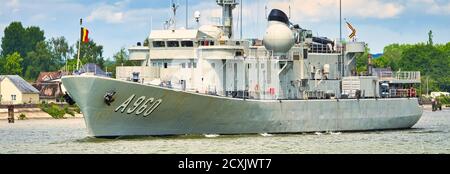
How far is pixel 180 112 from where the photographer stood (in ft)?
177

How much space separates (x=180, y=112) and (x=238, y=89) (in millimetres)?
7087

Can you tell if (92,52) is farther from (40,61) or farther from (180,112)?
(180,112)

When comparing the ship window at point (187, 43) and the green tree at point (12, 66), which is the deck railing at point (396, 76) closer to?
the ship window at point (187, 43)

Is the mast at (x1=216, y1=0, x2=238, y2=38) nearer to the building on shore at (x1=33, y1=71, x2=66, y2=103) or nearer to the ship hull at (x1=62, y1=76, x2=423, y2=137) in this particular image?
the ship hull at (x1=62, y1=76, x2=423, y2=137)

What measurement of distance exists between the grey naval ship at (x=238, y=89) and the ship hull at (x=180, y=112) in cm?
6

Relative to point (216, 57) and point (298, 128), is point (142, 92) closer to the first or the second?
point (216, 57)

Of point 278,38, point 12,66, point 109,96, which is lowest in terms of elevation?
point 109,96

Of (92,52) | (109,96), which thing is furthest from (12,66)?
(109,96)

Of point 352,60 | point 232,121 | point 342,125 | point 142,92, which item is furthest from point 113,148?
point 352,60

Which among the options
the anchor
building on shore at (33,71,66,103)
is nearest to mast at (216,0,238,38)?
the anchor

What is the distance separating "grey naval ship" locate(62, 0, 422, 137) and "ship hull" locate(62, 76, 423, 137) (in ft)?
0.19

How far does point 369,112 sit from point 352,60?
6336 mm

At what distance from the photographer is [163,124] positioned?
177 ft

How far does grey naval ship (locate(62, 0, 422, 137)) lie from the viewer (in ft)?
173
